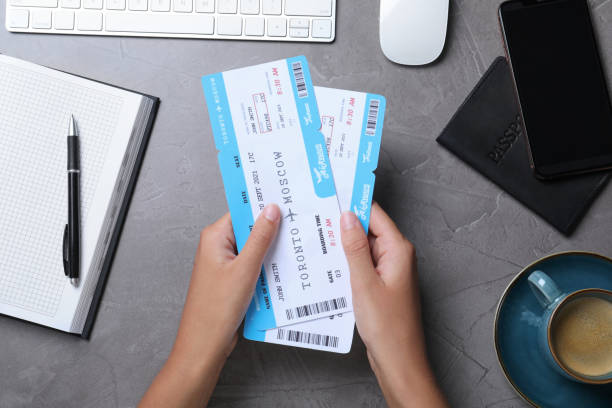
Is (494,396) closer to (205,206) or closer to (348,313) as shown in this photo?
(348,313)

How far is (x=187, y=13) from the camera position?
69cm

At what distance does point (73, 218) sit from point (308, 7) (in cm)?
45

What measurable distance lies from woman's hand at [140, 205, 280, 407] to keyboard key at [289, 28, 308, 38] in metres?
0.26

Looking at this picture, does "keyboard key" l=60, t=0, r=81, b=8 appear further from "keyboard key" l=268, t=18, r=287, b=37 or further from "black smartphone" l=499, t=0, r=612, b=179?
"black smartphone" l=499, t=0, r=612, b=179

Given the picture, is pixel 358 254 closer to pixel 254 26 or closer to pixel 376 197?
pixel 376 197

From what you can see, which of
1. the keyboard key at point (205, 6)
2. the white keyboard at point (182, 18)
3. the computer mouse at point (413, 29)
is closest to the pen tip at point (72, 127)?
the white keyboard at point (182, 18)

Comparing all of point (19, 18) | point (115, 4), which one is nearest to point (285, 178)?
point (115, 4)

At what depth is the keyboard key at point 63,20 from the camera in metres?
0.69

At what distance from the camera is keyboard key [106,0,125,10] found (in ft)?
2.23

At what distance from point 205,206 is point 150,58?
9.3 inches

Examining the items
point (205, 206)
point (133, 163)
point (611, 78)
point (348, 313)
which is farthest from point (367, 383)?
point (611, 78)

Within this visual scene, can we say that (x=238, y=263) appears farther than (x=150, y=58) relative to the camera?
No

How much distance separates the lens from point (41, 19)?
2.26 feet

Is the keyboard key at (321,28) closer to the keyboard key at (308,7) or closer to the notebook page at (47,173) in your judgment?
the keyboard key at (308,7)
